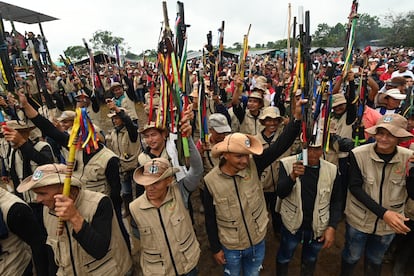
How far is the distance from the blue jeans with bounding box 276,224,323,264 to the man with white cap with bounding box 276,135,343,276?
1 centimetres

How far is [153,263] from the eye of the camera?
2.48 m

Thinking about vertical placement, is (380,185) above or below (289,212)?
above

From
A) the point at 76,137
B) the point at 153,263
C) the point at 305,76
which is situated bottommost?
the point at 153,263

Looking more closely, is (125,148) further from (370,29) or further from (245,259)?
(370,29)

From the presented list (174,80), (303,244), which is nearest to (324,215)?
(303,244)

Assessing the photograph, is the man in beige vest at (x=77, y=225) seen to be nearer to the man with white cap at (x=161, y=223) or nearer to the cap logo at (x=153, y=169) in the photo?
the man with white cap at (x=161, y=223)

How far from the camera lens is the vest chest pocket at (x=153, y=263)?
8.05 feet

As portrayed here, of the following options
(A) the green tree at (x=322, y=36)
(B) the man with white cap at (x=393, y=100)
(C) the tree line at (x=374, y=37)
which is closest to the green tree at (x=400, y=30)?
(C) the tree line at (x=374, y=37)

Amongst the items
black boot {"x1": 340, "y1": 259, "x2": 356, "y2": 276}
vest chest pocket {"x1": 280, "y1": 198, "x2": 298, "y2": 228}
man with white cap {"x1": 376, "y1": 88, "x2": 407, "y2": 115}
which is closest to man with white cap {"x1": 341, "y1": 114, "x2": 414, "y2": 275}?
black boot {"x1": 340, "y1": 259, "x2": 356, "y2": 276}

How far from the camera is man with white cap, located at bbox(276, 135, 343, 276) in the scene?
2896mm

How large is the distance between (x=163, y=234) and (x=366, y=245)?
104 inches

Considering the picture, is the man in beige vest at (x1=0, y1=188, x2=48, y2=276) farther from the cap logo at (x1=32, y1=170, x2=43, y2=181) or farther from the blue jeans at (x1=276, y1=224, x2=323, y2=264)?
the blue jeans at (x1=276, y1=224, x2=323, y2=264)

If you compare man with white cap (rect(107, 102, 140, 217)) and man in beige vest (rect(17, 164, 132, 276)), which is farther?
man with white cap (rect(107, 102, 140, 217))

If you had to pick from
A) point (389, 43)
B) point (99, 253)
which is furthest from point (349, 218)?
point (389, 43)
